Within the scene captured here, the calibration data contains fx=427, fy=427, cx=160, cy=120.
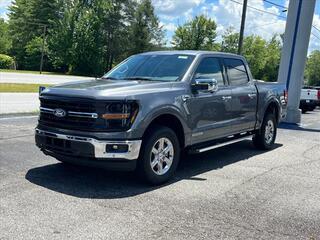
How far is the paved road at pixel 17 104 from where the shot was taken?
13.5 meters

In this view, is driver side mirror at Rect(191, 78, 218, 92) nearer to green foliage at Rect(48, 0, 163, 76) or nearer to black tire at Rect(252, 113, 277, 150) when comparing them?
black tire at Rect(252, 113, 277, 150)

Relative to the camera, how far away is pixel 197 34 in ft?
226

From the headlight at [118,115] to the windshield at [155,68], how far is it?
4.23ft

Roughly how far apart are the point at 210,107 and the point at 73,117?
2.31 metres

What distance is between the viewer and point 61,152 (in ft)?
18.9

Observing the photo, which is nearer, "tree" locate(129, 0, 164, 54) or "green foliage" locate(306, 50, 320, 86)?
"tree" locate(129, 0, 164, 54)

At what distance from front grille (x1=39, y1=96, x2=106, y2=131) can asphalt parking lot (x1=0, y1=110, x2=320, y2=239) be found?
2.70 feet

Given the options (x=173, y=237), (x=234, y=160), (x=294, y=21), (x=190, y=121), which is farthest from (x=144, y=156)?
(x=294, y=21)

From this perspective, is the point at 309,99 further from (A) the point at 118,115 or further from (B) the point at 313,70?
(B) the point at 313,70

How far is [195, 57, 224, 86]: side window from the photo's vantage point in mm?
6874

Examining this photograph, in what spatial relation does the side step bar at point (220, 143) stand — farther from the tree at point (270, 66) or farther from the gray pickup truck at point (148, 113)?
the tree at point (270, 66)

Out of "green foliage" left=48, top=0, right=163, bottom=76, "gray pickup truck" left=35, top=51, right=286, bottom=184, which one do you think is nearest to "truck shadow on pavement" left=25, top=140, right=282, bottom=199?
"gray pickup truck" left=35, top=51, right=286, bottom=184

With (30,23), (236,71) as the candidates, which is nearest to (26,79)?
(236,71)

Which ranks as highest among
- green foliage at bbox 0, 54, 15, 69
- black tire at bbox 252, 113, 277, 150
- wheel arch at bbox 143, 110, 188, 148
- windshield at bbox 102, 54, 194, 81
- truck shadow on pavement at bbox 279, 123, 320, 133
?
windshield at bbox 102, 54, 194, 81
